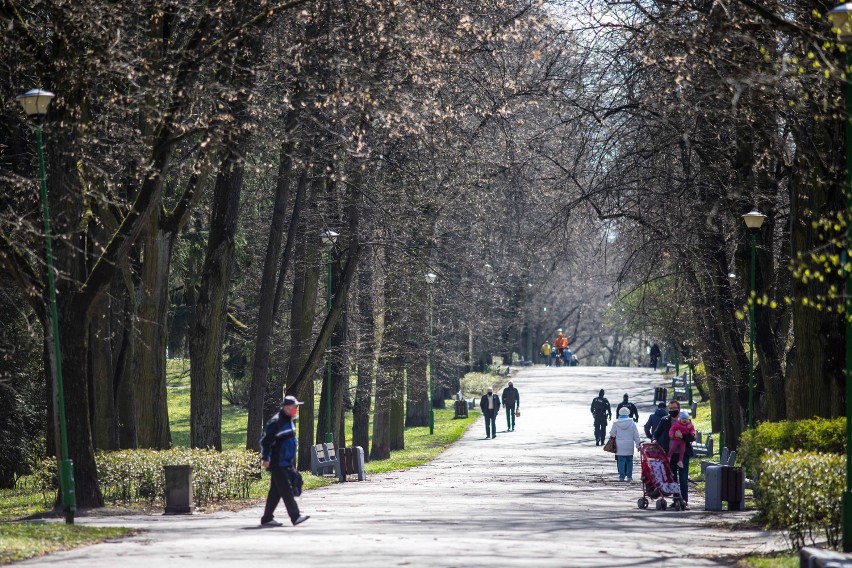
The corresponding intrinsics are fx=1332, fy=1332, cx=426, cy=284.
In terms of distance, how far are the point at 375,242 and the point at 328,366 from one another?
14.7 ft

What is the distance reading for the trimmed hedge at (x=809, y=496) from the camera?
13602mm

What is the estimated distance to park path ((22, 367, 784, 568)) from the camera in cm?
1209

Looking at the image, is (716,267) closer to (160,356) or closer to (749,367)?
(749,367)

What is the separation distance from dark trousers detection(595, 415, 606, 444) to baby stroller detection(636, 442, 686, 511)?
20.4m

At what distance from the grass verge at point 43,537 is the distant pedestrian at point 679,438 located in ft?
30.9

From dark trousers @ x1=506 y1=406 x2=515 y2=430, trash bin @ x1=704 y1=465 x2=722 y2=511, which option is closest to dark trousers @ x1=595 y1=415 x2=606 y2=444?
dark trousers @ x1=506 y1=406 x2=515 y2=430

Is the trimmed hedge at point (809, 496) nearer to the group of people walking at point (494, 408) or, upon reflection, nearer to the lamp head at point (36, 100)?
the lamp head at point (36, 100)

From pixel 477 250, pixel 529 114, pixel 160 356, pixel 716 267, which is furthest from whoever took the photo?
pixel 477 250

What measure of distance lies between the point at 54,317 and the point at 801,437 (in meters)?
9.97

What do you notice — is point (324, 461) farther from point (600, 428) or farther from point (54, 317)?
point (600, 428)

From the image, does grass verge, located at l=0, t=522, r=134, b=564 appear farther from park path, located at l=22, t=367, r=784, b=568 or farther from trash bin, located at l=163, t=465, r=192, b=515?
trash bin, located at l=163, t=465, r=192, b=515

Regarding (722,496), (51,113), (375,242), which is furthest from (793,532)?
(375,242)

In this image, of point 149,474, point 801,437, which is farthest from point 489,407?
point 801,437

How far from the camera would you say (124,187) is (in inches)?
961
